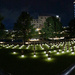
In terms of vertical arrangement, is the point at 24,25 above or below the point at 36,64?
above

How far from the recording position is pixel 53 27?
103ft

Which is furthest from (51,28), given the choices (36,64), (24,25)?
(36,64)

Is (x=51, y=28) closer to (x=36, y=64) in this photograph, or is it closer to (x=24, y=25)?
(x=24, y=25)

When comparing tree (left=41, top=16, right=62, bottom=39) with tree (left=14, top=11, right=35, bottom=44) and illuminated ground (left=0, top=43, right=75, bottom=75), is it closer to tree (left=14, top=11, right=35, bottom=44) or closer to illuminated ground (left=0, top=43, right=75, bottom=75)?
tree (left=14, top=11, right=35, bottom=44)

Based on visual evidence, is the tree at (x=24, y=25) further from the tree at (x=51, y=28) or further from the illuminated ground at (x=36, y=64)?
the illuminated ground at (x=36, y=64)

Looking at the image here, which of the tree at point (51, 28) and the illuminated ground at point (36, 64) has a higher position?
the tree at point (51, 28)

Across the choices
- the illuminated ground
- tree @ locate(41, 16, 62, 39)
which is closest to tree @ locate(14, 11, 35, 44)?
tree @ locate(41, 16, 62, 39)

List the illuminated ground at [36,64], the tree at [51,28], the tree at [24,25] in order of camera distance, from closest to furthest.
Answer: the illuminated ground at [36,64], the tree at [24,25], the tree at [51,28]

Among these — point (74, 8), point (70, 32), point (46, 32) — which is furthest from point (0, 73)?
point (74, 8)

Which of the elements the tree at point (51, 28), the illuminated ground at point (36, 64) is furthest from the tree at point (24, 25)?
the illuminated ground at point (36, 64)

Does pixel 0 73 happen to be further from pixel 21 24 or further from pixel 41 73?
pixel 21 24

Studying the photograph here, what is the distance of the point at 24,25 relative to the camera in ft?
78.9

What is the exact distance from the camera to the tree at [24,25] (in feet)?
77.5

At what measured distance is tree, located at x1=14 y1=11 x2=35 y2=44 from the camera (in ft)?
77.5
